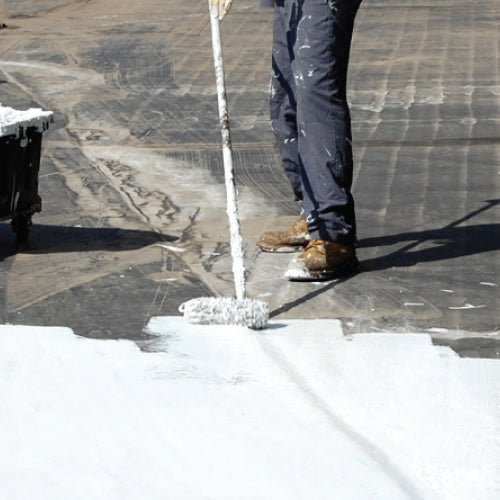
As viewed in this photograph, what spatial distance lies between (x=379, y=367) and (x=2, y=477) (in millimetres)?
1152

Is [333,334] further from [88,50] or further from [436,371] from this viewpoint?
[88,50]

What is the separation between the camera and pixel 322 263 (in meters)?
4.02

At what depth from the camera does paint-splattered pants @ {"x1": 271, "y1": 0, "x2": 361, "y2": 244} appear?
4012 millimetres

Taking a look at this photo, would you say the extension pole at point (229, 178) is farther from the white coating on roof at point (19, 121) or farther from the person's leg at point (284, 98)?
the white coating on roof at point (19, 121)

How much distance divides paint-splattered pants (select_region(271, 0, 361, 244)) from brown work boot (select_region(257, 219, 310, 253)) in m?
0.16

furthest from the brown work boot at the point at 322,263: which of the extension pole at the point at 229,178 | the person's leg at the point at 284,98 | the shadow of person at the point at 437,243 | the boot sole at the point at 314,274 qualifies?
the person's leg at the point at 284,98

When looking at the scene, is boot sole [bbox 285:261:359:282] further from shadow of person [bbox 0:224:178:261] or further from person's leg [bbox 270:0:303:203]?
shadow of person [bbox 0:224:178:261]

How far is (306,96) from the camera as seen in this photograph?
4.09 metres

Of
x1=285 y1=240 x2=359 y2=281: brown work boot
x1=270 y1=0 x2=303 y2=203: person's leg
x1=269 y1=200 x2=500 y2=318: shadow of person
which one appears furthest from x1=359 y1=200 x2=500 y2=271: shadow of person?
x1=270 y1=0 x2=303 y2=203: person's leg

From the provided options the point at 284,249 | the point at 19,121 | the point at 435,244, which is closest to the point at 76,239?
the point at 19,121

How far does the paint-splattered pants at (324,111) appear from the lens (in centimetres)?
401

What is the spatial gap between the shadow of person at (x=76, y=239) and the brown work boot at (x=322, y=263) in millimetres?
733

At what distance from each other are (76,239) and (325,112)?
1.18m

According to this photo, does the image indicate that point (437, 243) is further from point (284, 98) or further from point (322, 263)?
point (284, 98)
